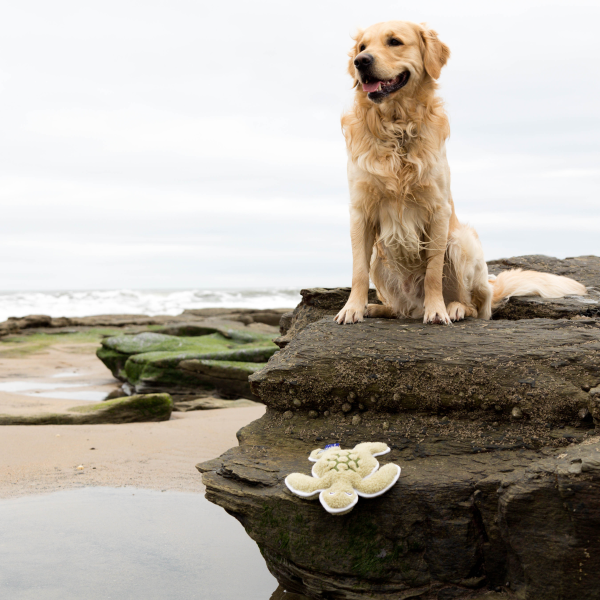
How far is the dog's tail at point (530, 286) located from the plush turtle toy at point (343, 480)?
229cm

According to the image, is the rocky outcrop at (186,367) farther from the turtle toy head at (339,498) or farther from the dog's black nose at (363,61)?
the turtle toy head at (339,498)

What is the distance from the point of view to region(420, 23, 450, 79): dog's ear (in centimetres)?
373

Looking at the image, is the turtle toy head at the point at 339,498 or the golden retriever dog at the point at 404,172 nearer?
the turtle toy head at the point at 339,498

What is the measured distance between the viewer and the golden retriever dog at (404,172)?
12.0ft

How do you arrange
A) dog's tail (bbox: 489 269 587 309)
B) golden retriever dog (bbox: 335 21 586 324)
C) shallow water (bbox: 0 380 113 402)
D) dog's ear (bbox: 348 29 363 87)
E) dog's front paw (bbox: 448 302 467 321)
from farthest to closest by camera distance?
1. shallow water (bbox: 0 380 113 402)
2. dog's tail (bbox: 489 269 587 309)
3. dog's front paw (bbox: 448 302 467 321)
4. dog's ear (bbox: 348 29 363 87)
5. golden retriever dog (bbox: 335 21 586 324)

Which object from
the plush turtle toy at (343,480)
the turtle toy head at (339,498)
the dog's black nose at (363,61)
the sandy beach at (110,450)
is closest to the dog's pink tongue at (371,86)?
the dog's black nose at (363,61)

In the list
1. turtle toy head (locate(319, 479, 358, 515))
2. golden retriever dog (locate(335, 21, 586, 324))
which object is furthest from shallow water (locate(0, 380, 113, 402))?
turtle toy head (locate(319, 479, 358, 515))

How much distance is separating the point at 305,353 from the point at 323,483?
3.10ft

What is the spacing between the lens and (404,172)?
3721 millimetres

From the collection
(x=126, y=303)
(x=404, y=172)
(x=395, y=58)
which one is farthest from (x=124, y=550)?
(x=126, y=303)

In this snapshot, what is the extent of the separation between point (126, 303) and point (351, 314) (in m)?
30.5

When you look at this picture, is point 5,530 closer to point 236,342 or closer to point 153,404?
point 153,404

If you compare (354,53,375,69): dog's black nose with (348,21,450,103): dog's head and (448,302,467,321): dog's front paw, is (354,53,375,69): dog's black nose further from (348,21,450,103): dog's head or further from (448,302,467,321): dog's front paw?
(448,302,467,321): dog's front paw

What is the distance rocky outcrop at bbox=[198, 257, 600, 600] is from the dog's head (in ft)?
5.15
